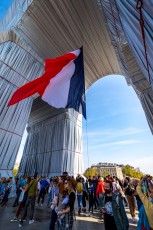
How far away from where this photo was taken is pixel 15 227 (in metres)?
4.96

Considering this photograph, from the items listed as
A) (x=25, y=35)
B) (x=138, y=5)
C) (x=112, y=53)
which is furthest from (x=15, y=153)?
(x=112, y=53)

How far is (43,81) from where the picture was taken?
17.1 feet

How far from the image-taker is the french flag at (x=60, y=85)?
16.9ft

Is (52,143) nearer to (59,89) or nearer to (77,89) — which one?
(77,89)

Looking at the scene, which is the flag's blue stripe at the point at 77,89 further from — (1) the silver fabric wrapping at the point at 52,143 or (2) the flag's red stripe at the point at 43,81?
(1) the silver fabric wrapping at the point at 52,143

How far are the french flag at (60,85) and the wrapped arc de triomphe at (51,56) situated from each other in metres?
3.34

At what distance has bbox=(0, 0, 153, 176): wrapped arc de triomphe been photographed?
11.3 metres

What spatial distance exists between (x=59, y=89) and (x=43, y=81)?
613mm

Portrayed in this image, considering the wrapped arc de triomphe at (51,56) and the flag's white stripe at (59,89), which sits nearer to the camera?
the flag's white stripe at (59,89)

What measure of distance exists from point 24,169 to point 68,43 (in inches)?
733

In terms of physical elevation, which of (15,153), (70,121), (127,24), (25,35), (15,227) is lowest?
(15,227)

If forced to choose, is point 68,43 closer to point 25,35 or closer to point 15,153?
point 25,35

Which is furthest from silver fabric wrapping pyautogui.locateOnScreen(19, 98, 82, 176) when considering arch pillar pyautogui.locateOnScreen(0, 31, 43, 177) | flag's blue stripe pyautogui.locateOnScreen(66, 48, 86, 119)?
flag's blue stripe pyautogui.locateOnScreen(66, 48, 86, 119)

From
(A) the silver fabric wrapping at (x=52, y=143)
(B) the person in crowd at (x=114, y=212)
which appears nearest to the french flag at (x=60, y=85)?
(B) the person in crowd at (x=114, y=212)
